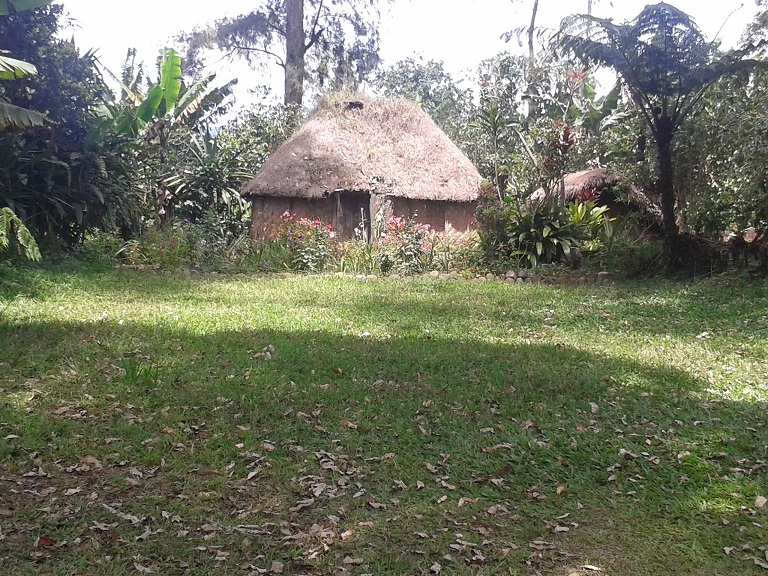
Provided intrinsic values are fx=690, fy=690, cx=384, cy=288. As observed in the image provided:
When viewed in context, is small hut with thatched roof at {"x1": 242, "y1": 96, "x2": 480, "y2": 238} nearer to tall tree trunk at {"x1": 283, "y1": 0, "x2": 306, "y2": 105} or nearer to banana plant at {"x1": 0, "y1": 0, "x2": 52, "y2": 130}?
tall tree trunk at {"x1": 283, "y1": 0, "x2": 306, "y2": 105}

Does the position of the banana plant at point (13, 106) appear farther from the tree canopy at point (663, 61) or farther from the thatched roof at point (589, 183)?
the thatched roof at point (589, 183)

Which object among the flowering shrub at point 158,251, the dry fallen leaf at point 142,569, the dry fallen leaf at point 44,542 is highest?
the flowering shrub at point 158,251

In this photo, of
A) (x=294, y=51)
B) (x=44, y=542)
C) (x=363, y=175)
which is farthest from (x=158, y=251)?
(x=294, y=51)

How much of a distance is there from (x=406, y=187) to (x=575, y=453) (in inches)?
502

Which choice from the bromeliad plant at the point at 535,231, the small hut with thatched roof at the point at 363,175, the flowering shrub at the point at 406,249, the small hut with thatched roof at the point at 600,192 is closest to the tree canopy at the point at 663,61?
the bromeliad plant at the point at 535,231

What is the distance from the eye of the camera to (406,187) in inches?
661

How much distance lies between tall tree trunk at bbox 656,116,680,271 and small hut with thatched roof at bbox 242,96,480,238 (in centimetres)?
570

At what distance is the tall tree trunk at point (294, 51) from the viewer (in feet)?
79.7

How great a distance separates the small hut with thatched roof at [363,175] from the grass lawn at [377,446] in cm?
846

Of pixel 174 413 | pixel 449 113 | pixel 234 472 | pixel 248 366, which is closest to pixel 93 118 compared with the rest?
pixel 248 366

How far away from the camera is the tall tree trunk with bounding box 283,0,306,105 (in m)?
24.3

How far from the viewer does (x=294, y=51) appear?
24516 mm

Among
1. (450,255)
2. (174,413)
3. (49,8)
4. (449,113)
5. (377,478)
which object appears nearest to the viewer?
(377,478)

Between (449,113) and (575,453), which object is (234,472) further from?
(449,113)
